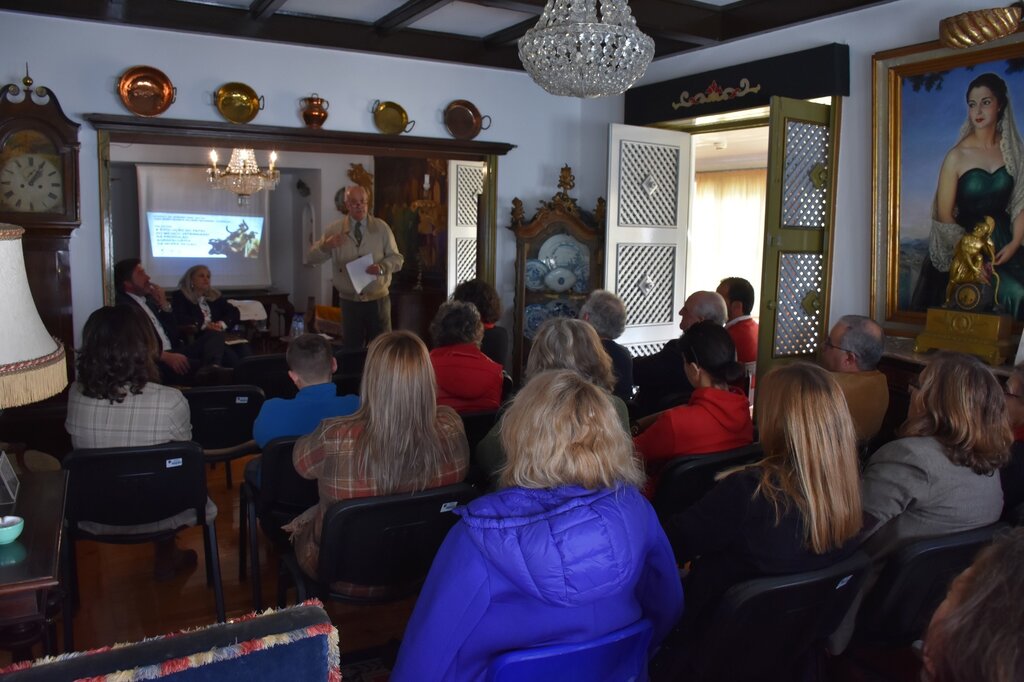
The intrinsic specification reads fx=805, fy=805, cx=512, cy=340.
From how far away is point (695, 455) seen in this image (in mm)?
2531

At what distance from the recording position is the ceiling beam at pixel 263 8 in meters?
4.41

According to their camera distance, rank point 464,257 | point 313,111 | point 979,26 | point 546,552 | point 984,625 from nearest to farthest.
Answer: point 984,625
point 546,552
point 979,26
point 313,111
point 464,257

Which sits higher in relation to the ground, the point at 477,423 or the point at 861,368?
the point at 861,368

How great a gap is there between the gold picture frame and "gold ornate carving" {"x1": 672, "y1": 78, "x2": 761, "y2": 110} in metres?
0.90

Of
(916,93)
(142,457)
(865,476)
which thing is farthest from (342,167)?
(865,476)

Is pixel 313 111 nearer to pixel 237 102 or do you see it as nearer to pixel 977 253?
pixel 237 102

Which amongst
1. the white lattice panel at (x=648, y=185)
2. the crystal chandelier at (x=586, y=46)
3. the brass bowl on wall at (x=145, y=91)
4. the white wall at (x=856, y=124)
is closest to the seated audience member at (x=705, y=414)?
the crystal chandelier at (x=586, y=46)

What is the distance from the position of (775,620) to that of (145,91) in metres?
4.54

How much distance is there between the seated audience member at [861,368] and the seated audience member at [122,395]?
248 cm

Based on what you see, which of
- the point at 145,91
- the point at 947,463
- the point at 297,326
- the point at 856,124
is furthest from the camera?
the point at 297,326

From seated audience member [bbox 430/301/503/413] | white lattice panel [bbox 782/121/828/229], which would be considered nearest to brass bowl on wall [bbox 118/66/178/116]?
seated audience member [bbox 430/301/503/413]

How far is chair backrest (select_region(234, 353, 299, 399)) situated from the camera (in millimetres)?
4078

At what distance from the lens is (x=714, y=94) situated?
17.0 feet

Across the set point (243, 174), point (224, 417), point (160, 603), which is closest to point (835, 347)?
point (224, 417)
